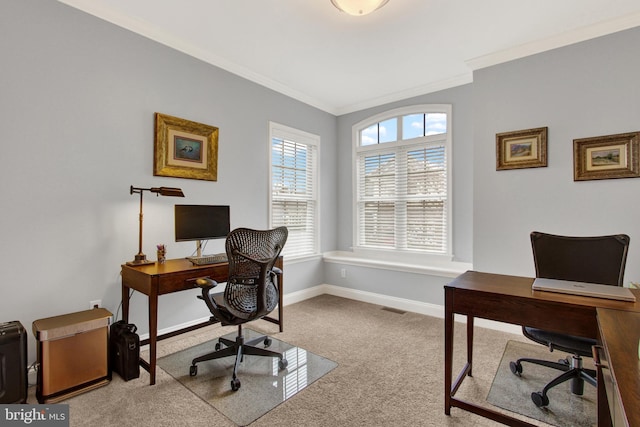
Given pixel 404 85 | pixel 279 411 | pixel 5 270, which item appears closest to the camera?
pixel 279 411

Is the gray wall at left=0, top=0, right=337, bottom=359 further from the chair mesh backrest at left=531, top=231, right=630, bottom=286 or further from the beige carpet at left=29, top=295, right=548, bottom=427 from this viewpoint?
the chair mesh backrest at left=531, top=231, right=630, bottom=286

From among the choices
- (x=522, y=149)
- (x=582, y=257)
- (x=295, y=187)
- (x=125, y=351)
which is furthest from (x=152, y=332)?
(x=522, y=149)

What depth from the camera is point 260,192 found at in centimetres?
371

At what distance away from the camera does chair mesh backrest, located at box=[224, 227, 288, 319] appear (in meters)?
2.15

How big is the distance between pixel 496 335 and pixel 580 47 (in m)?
2.79

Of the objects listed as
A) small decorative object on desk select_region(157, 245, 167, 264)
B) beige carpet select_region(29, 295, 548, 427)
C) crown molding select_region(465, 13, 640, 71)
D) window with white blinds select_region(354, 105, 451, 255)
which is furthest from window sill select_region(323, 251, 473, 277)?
small decorative object on desk select_region(157, 245, 167, 264)

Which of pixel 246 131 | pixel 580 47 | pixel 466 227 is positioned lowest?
pixel 466 227

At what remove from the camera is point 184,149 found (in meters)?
2.97

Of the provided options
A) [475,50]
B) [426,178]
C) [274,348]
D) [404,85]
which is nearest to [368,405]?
[274,348]

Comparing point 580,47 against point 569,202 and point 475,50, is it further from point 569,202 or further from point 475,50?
point 569,202

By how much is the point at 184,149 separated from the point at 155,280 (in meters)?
Result: 1.36

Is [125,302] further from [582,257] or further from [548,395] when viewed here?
[582,257]

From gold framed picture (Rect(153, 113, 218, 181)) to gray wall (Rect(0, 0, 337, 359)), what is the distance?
7 centimetres

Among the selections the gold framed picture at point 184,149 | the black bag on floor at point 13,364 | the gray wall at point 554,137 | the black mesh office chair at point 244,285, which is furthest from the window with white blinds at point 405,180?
the black bag on floor at point 13,364
